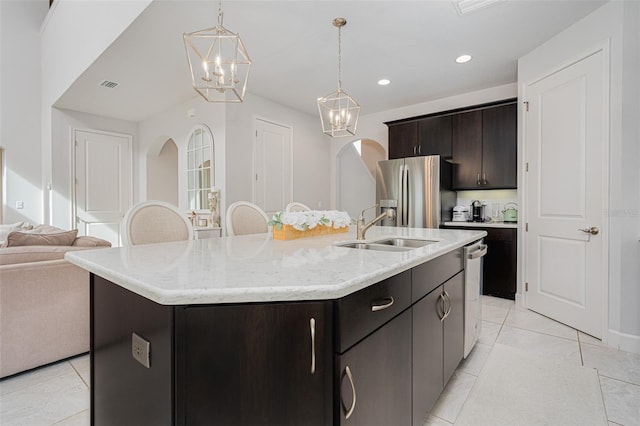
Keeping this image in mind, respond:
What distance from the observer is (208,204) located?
445 centimetres

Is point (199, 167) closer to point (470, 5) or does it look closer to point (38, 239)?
point (38, 239)

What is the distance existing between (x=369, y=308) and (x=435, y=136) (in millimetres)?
3897

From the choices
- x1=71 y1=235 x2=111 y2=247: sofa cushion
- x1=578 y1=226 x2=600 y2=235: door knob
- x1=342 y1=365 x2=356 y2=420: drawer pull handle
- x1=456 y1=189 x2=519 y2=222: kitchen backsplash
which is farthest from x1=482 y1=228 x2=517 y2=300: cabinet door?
x1=71 y1=235 x2=111 y2=247: sofa cushion

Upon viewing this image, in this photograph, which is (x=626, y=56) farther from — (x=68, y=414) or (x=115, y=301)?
(x=68, y=414)

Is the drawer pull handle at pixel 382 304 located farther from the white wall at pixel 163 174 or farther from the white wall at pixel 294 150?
the white wall at pixel 163 174

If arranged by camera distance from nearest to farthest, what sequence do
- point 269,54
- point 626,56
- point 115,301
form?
point 115,301 < point 626,56 < point 269,54

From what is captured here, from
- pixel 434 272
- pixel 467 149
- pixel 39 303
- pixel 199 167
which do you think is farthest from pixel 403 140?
pixel 39 303

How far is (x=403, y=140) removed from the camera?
182 inches

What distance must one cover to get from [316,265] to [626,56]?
2971 millimetres

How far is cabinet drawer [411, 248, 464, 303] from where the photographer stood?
130 cm

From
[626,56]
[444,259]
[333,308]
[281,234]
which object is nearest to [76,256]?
[281,234]

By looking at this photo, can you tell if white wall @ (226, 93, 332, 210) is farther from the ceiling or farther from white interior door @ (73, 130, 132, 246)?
white interior door @ (73, 130, 132, 246)

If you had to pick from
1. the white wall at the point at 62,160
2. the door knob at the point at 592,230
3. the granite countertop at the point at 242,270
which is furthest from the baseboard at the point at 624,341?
the white wall at the point at 62,160

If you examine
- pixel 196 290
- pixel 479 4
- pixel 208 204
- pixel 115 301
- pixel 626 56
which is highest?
pixel 479 4
